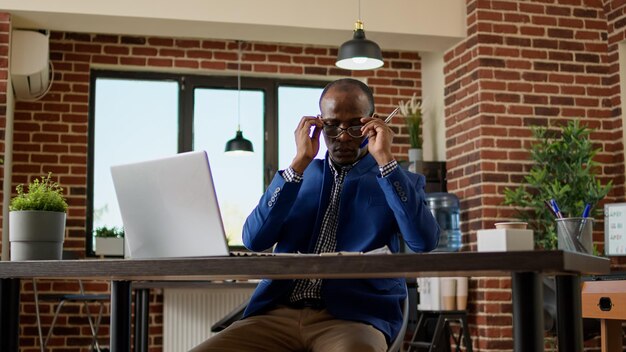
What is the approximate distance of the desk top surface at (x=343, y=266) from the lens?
1.41m

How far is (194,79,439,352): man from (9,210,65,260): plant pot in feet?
1.49

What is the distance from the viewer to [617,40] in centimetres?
595

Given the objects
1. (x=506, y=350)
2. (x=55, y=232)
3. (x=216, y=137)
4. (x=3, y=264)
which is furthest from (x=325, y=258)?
(x=216, y=137)

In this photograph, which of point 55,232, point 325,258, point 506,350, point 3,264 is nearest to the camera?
point 325,258

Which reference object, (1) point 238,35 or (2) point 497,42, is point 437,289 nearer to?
(2) point 497,42

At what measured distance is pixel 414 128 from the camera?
6539mm

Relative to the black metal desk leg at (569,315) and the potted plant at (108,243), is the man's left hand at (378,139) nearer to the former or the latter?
the black metal desk leg at (569,315)

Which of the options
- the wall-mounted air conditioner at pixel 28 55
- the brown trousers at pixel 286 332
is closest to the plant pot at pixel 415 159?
the wall-mounted air conditioner at pixel 28 55

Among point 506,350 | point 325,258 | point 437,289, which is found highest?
point 325,258

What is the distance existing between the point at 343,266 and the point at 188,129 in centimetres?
533

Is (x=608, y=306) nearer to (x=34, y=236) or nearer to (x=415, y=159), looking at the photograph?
(x=34, y=236)

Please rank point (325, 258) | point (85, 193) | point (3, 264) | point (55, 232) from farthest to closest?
point (85, 193) → point (55, 232) → point (3, 264) → point (325, 258)

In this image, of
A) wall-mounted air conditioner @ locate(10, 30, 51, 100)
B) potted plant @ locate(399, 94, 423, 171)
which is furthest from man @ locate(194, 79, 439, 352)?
potted plant @ locate(399, 94, 423, 171)

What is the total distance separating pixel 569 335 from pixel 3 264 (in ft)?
3.88
